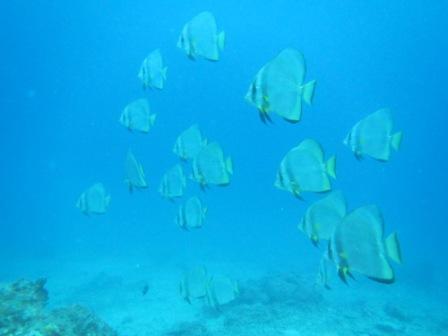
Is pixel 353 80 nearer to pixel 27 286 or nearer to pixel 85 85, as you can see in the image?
pixel 85 85

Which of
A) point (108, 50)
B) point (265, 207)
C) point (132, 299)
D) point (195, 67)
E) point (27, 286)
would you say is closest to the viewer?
point (27, 286)

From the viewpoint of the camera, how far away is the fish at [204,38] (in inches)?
201

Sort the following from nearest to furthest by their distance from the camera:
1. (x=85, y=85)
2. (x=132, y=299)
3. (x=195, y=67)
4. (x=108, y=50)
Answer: (x=132, y=299) < (x=108, y=50) < (x=195, y=67) < (x=85, y=85)

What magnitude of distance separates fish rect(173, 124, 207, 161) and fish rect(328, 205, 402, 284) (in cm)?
331

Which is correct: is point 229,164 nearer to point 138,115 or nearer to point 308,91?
point 308,91

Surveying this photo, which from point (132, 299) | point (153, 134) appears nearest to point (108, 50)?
point (153, 134)

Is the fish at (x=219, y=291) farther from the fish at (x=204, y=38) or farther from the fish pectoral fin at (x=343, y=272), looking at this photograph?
the fish pectoral fin at (x=343, y=272)

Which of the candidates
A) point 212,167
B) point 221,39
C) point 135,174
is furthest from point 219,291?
point 221,39

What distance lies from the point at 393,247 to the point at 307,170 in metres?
1.31

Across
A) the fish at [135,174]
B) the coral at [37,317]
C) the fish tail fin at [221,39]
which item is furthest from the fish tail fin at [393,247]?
the coral at [37,317]

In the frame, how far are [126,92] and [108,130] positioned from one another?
931 inches

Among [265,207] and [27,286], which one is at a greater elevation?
[265,207]

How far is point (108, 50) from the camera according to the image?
101375 mm

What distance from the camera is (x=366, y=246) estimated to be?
→ 2.97 meters
